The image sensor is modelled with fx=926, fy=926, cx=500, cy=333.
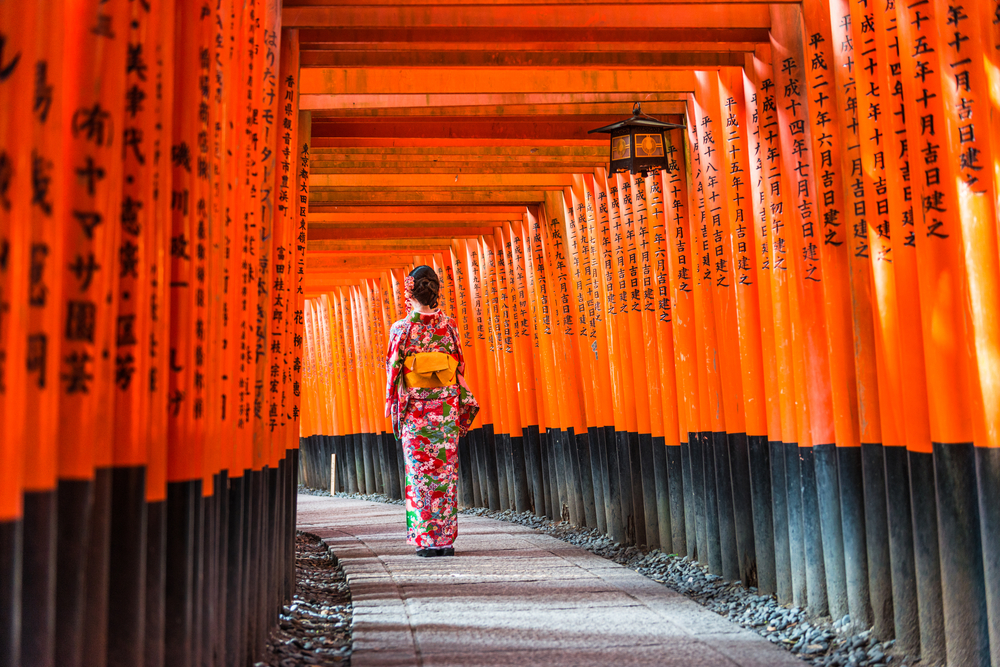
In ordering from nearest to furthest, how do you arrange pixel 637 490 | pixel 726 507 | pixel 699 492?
pixel 726 507 → pixel 699 492 → pixel 637 490

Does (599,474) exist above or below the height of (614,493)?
above

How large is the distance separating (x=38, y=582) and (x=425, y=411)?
218 inches

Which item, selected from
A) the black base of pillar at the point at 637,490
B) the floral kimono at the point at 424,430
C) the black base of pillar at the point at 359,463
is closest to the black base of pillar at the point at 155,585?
the floral kimono at the point at 424,430

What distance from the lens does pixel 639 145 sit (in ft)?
20.0

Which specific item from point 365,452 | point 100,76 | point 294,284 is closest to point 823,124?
point 294,284

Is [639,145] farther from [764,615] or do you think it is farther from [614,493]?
[614,493]

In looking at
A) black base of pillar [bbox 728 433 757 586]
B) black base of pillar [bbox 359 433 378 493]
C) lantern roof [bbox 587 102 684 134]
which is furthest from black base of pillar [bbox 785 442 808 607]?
black base of pillar [bbox 359 433 378 493]

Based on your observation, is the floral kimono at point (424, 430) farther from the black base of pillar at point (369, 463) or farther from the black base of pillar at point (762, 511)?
the black base of pillar at point (369, 463)

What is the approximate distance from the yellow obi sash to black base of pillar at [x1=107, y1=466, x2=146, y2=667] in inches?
195

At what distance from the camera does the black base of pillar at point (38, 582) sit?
1872 millimetres

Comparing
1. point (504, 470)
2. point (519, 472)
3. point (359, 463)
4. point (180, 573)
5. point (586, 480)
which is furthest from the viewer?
point (359, 463)

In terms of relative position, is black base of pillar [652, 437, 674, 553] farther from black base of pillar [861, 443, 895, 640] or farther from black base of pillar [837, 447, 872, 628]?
black base of pillar [861, 443, 895, 640]

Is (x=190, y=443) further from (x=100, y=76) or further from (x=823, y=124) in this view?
(x=823, y=124)

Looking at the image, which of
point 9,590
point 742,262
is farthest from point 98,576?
point 742,262
